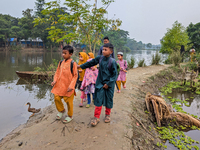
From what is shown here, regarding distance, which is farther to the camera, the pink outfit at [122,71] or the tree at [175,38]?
the tree at [175,38]

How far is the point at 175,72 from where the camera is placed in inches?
436

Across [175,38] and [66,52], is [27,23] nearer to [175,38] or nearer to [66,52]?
[175,38]

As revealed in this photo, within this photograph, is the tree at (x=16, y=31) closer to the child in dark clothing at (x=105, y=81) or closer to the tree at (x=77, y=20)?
the tree at (x=77, y=20)

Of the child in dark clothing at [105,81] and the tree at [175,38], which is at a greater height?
the tree at [175,38]

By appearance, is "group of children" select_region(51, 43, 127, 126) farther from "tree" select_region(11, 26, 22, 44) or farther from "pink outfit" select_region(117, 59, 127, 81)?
"tree" select_region(11, 26, 22, 44)

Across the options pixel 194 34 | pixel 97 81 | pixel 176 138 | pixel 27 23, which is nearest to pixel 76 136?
pixel 97 81

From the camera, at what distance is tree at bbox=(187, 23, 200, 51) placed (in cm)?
1745

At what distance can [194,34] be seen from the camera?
1764cm

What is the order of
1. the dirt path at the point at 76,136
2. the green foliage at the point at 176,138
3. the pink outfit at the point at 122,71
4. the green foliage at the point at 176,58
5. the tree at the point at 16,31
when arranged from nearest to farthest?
the dirt path at the point at 76,136 < the green foliage at the point at 176,138 < the pink outfit at the point at 122,71 < the green foliage at the point at 176,58 < the tree at the point at 16,31

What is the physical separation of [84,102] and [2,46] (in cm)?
3859

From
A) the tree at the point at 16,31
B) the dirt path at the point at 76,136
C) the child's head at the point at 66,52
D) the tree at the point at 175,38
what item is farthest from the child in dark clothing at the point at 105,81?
the tree at the point at 16,31

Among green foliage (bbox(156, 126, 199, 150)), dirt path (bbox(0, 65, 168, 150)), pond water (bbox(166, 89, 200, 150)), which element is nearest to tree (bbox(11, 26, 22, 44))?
pond water (bbox(166, 89, 200, 150))

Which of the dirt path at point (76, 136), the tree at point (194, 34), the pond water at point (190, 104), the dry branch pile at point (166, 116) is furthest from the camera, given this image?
the tree at point (194, 34)

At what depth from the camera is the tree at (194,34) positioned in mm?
17453
